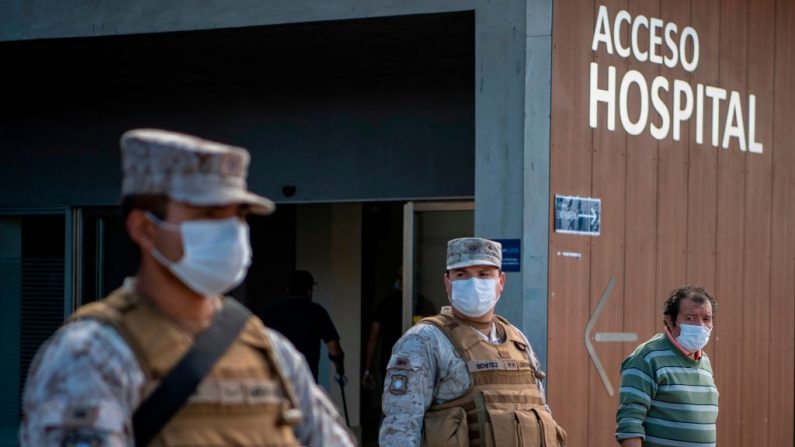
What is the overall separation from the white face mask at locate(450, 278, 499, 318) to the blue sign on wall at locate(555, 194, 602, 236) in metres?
3.10

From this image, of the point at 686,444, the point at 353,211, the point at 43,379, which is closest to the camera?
the point at 43,379

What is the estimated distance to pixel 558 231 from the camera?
361 inches

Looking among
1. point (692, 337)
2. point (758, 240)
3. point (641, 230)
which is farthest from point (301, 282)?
point (692, 337)

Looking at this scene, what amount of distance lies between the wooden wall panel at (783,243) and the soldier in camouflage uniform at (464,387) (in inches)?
252

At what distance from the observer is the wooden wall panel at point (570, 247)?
9203 mm

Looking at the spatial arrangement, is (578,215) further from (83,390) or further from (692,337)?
(83,390)

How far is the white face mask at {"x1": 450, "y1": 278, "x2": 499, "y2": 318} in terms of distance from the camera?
→ 6.04 meters

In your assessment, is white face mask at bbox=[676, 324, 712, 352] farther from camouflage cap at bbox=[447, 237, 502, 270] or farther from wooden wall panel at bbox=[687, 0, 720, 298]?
wooden wall panel at bbox=[687, 0, 720, 298]

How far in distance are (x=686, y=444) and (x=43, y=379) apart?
4.53m

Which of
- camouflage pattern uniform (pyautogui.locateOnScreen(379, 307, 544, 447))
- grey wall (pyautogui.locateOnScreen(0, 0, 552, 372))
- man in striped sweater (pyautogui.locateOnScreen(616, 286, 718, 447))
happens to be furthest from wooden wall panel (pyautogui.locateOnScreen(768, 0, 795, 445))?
camouflage pattern uniform (pyautogui.locateOnScreen(379, 307, 544, 447))

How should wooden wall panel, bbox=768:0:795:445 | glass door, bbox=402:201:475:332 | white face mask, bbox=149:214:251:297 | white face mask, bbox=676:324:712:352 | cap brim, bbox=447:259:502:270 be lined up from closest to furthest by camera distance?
white face mask, bbox=149:214:251:297
cap brim, bbox=447:259:502:270
white face mask, bbox=676:324:712:352
glass door, bbox=402:201:475:332
wooden wall panel, bbox=768:0:795:445

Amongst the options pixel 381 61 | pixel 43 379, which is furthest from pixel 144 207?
pixel 381 61

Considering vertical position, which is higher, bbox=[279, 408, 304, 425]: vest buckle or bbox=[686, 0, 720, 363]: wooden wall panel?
bbox=[686, 0, 720, 363]: wooden wall panel

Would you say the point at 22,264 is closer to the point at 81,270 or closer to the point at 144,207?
Answer: the point at 81,270
